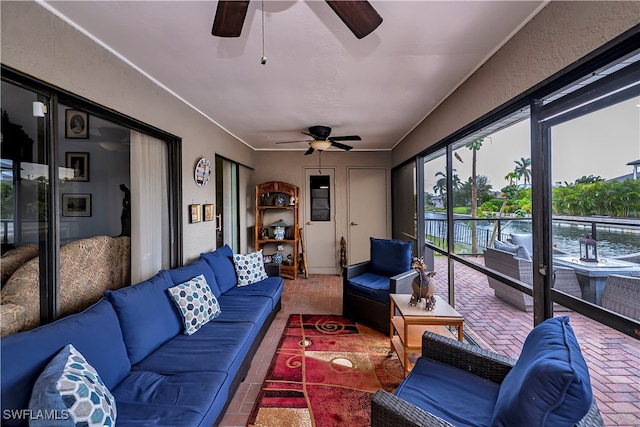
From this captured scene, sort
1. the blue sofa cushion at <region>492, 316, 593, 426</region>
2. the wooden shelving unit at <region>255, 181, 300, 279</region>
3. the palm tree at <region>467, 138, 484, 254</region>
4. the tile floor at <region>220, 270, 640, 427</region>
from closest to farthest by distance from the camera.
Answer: the blue sofa cushion at <region>492, 316, 593, 426</region>, the tile floor at <region>220, 270, 640, 427</region>, the palm tree at <region>467, 138, 484, 254</region>, the wooden shelving unit at <region>255, 181, 300, 279</region>

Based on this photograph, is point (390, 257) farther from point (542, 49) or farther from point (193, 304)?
point (542, 49)

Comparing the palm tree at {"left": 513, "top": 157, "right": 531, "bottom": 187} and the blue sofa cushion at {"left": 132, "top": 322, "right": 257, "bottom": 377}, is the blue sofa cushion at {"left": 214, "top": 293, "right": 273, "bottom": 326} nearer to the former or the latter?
the blue sofa cushion at {"left": 132, "top": 322, "right": 257, "bottom": 377}

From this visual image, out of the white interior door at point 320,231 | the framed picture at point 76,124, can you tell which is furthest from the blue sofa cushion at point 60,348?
the white interior door at point 320,231

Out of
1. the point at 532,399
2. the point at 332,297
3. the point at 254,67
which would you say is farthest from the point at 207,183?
the point at 532,399

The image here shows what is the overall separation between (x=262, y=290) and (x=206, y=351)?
4.03ft

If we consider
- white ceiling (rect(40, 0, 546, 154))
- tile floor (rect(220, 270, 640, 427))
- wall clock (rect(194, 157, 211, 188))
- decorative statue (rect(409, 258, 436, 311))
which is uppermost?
white ceiling (rect(40, 0, 546, 154))

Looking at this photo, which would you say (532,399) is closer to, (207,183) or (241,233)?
(207,183)

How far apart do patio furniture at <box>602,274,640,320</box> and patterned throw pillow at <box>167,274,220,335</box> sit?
102 inches

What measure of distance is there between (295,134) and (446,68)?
251 cm

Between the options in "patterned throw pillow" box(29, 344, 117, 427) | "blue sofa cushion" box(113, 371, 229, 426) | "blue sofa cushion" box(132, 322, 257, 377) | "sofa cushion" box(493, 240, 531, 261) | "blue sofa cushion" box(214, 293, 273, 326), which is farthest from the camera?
"blue sofa cushion" box(214, 293, 273, 326)

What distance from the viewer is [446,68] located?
218 cm

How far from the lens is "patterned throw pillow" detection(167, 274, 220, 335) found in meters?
2.06

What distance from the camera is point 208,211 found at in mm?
3479

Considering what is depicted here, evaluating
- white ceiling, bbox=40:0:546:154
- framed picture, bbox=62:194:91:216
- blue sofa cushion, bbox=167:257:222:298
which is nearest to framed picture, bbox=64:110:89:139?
framed picture, bbox=62:194:91:216
